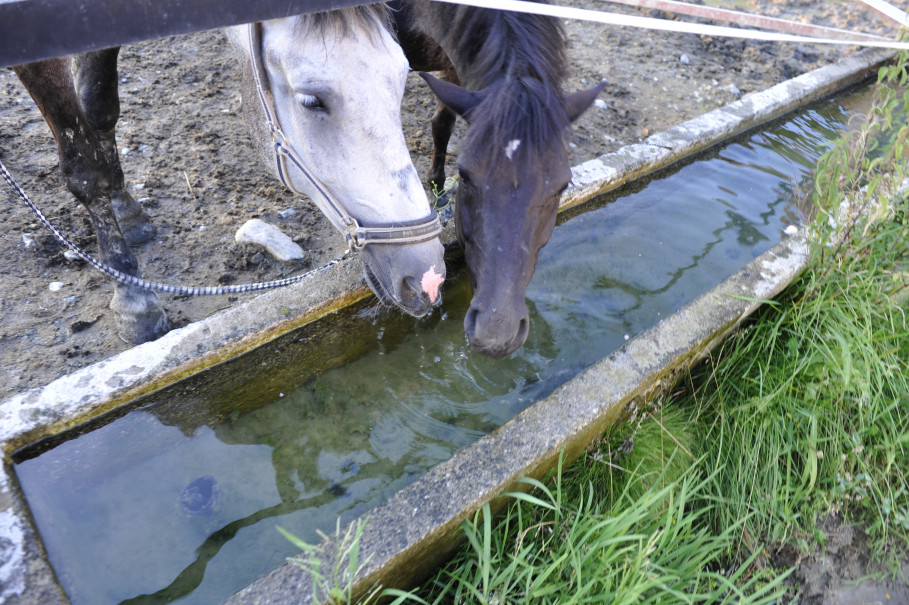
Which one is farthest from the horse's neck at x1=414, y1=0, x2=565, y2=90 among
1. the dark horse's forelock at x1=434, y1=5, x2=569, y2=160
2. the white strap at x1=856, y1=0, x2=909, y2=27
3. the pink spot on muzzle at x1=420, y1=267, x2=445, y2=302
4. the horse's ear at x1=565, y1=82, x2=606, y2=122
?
the white strap at x1=856, y1=0, x2=909, y2=27

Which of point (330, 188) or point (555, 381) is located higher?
point (330, 188)

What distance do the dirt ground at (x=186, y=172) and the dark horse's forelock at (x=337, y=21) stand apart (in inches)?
34.4

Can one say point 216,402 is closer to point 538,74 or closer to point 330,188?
point 330,188

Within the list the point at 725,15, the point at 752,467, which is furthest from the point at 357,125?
the point at 752,467

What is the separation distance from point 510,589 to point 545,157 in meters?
1.43

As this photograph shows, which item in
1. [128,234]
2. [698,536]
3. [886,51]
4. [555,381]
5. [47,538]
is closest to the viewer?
[47,538]

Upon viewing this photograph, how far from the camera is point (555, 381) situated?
7.80 feet

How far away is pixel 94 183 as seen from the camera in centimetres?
233

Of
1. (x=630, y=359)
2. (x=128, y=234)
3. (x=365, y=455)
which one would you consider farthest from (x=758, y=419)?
(x=128, y=234)

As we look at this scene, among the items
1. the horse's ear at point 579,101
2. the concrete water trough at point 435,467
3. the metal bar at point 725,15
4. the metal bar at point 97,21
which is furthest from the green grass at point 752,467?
the metal bar at point 97,21

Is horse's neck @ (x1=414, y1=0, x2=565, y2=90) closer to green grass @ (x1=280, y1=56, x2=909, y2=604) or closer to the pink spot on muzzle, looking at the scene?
the pink spot on muzzle

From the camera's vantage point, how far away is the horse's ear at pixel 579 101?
2.03 metres

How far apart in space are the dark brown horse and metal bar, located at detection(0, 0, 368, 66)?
0.84 metres

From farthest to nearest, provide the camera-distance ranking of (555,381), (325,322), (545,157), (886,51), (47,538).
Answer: (886,51) → (555,381) → (325,322) → (545,157) → (47,538)
